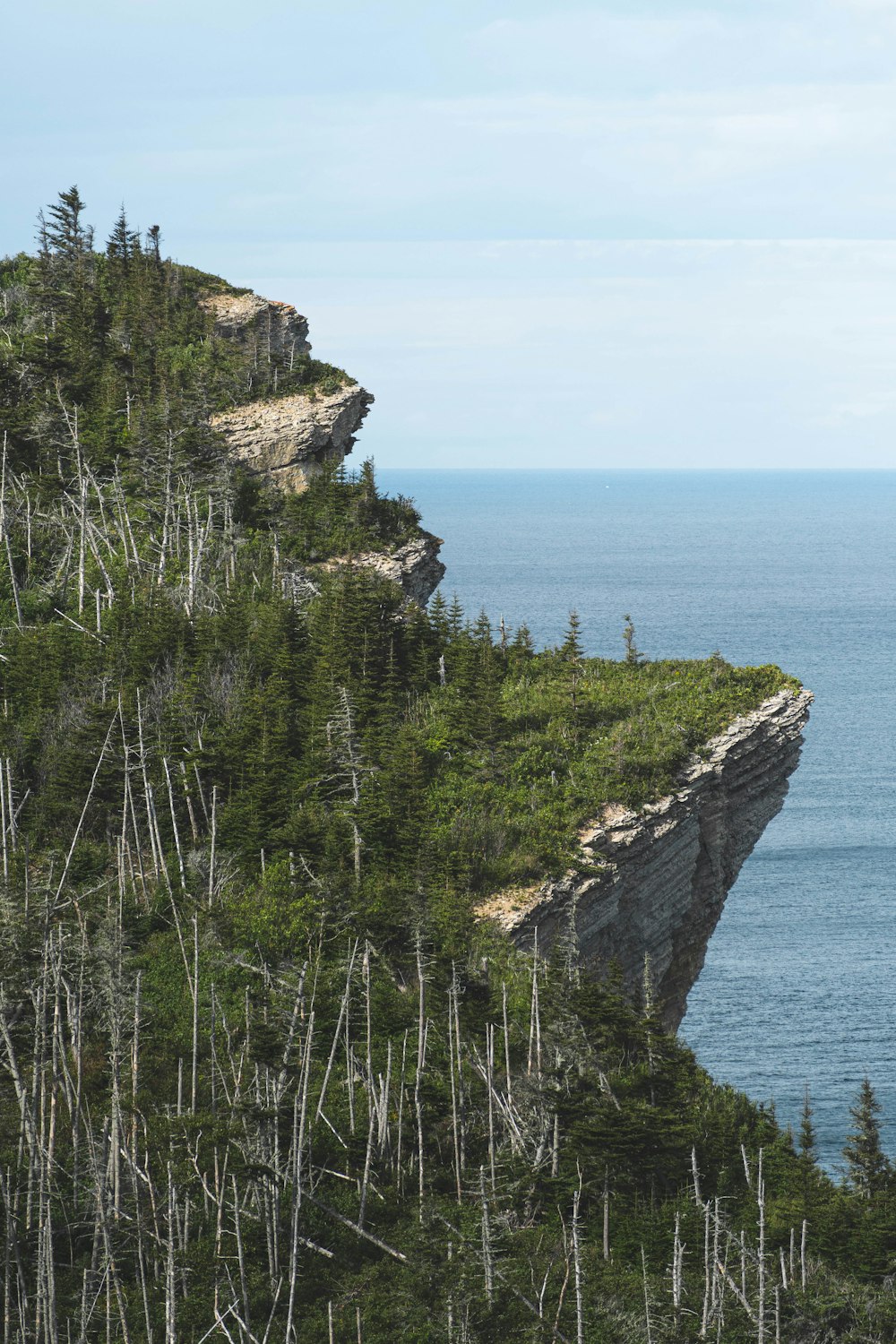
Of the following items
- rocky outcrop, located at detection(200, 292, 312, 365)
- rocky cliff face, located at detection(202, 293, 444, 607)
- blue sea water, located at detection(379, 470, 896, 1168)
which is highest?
rocky outcrop, located at detection(200, 292, 312, 365)

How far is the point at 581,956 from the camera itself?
4278 centimetres

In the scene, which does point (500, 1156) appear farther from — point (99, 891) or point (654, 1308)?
point (99, 891)

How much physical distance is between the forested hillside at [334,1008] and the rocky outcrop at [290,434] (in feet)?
21.5

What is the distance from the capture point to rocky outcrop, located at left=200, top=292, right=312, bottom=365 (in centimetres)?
7894

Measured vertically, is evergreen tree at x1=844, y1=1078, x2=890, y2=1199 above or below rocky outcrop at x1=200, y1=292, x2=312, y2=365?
below

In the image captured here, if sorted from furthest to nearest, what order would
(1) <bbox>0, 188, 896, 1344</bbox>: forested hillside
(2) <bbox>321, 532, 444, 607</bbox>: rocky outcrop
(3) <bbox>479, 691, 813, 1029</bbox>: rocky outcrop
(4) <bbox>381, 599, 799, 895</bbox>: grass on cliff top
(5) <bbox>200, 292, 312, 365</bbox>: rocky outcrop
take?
1. (5) <bbox>200, 292, 312, 365</bbox>: rocky outcrop
2. (2) <bbox>321, 532, 444, 607</bbox>: rocky outcrop
3. (4) <bbox>381, 599, 799, 895</bbox>: grass on cliff top
4. (3) <bbox>479, 691, 813, 1029</bbox>: rocky outcrop
5. (1) <bbox>0, 188, 896, 1344</bbox>: forested hillside

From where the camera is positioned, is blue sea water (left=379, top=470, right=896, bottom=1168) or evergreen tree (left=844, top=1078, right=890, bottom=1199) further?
blue sea water (left=379, top=470, right=896, bottom=1168)

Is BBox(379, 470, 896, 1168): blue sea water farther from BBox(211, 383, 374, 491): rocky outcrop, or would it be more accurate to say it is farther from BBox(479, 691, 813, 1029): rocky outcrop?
BBox(211, 383, 374, 491): rocky outcrop

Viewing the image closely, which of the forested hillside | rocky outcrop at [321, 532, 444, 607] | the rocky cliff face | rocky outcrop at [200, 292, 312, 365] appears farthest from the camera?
rocky outcrop at [200, 292, 312, 365]

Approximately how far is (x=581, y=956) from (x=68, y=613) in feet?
86.6

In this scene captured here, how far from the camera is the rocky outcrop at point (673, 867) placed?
137 ft

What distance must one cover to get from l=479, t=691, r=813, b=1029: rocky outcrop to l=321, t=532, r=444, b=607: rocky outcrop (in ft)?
59.9

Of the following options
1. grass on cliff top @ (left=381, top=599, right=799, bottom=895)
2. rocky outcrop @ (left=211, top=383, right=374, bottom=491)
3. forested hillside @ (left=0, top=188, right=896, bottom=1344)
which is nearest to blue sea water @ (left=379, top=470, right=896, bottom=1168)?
grass on cliff top @ (left=381, top=599, right=799, bottom=895)

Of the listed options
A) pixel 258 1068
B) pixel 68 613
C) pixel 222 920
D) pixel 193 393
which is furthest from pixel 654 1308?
pixel 193 393
